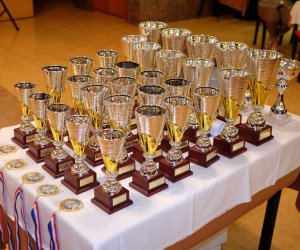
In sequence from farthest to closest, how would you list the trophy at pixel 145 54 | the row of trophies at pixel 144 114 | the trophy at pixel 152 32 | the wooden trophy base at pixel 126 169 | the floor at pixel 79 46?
1. the floor at pixel 79 46
2. the trophy at pixel 152 32
3. the trophy at pixel 145 54
4. the wooden trophy base at pixel 126 169
5. the row of trophies at pixel 144 114

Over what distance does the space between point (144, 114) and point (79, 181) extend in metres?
0.28

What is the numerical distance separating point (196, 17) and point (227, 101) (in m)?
6.07

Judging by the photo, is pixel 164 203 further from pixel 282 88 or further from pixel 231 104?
pixel 282 88

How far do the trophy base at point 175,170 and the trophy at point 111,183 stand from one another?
185mm

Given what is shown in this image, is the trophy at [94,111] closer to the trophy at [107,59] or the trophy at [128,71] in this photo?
the trophy at [128,71]

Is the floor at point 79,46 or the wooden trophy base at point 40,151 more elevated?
the wooden trophy base at point 40,151

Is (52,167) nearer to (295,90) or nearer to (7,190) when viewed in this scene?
(7,190)

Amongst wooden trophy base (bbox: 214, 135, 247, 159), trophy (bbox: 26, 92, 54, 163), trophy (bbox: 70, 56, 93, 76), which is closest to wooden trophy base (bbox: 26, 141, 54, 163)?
trophy (bbox: 26, 92, 54, 163)

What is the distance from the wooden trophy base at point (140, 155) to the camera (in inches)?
63.9

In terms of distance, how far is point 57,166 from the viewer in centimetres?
152

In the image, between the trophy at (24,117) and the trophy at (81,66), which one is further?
the trophy at (81,66)

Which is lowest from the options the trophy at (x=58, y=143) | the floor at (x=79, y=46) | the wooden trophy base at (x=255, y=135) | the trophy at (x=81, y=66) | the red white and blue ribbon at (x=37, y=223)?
the floor at (x=79, y=46)

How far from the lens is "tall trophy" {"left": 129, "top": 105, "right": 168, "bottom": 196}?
4.57ft

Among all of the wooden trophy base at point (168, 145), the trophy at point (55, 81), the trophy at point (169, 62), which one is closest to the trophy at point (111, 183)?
the wooden trophy base at point (168, 145)
